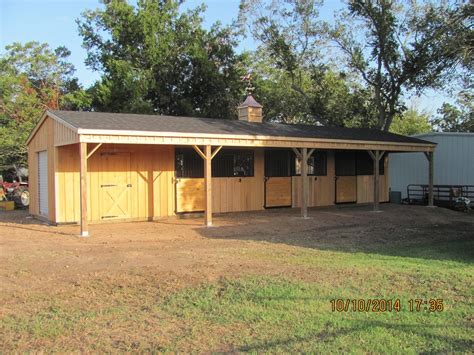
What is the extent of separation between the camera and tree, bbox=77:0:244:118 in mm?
25969

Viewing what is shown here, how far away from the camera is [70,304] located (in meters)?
5.07

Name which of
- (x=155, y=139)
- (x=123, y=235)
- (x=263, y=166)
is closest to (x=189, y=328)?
(x=123, y=235)

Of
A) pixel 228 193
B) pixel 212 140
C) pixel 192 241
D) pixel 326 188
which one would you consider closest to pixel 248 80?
pixel 326 188

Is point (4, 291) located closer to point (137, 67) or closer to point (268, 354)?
point (268, 354)

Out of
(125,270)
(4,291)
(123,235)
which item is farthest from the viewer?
(123,235)

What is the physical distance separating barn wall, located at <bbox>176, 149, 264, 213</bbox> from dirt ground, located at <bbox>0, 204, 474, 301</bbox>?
0.55 m

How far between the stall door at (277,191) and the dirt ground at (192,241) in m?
0.53

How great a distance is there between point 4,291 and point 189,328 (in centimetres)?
267

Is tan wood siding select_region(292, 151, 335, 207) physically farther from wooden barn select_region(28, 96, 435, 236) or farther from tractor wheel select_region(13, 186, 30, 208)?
tractor wheel select_region(13, 186, 30, 208)

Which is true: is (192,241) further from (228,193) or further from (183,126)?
(228,193)

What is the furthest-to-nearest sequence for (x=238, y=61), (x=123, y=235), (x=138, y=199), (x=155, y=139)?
1. (x=238, y=61)
2. (x=138, y=199)
3. (x=155, y=139)
4. (x=123, y=235)

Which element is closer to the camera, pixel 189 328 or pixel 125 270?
pixel 189 328

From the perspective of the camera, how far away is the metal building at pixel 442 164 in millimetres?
19016
